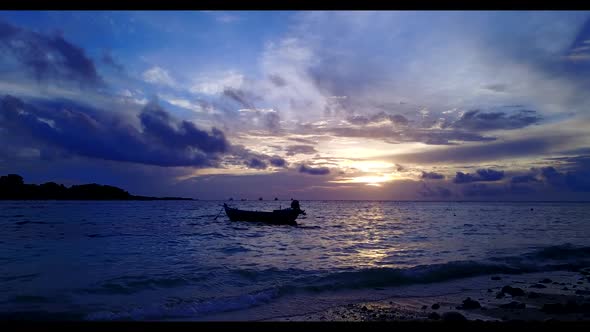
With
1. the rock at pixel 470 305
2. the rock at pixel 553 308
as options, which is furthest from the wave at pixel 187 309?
the rock at pixel 553 308

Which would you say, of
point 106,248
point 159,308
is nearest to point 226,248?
point 106,248

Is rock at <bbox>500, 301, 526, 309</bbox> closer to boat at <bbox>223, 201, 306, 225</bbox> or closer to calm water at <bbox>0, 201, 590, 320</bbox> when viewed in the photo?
calm water at <bbox>0, 201, 590, 320</bbox>

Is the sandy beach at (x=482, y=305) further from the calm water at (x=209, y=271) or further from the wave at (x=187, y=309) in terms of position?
the calm water at (x=209, y=271)

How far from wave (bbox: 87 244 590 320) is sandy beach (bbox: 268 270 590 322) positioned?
48.3 inches

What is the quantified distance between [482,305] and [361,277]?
4.63 meters

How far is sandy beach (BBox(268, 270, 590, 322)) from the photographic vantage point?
8102mm

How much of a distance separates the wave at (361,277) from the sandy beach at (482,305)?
1228mm

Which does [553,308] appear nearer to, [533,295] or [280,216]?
[533,295]

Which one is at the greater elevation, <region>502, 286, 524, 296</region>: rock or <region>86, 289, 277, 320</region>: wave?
<region>502, 286, 524, 296</region>: rock

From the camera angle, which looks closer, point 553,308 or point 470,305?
point 553,308

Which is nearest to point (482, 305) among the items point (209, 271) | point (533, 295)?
point (533, 295)

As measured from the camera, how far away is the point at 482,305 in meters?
9.32

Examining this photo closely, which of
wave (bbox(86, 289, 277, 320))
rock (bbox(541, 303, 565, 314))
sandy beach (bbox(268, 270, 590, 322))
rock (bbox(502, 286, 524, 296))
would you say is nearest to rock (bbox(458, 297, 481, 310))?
sandy beach (bbox(268, 270, 590, 322))

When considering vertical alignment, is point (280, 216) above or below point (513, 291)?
above
